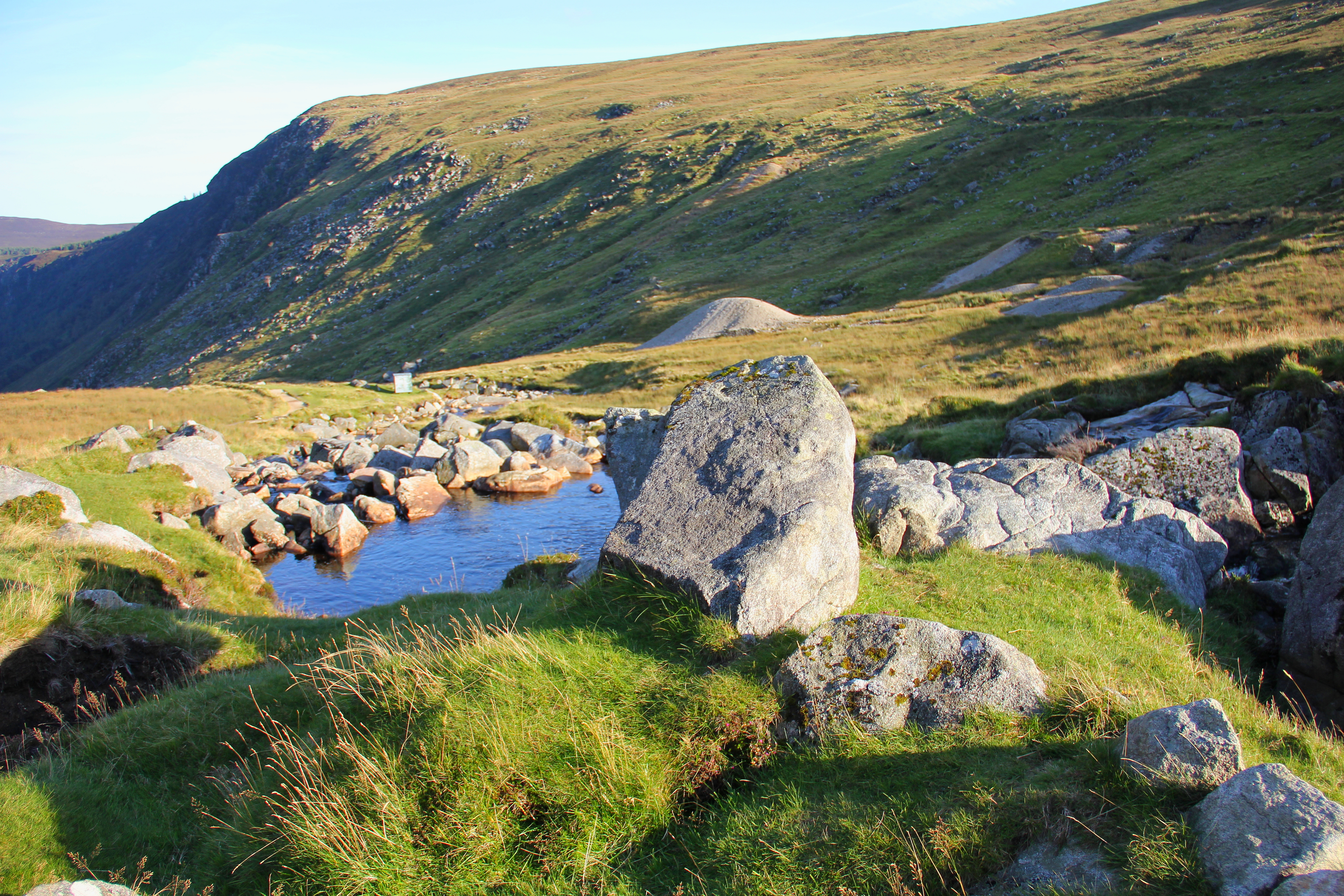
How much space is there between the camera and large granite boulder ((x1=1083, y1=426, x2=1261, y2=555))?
39.6 ft

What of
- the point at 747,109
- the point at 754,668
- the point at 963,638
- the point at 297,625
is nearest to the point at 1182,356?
the point at 963,638

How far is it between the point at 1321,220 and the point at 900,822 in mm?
50694

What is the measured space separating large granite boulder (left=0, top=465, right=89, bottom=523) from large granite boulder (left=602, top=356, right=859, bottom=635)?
16.4 metres

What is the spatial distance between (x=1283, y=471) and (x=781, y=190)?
102 meters

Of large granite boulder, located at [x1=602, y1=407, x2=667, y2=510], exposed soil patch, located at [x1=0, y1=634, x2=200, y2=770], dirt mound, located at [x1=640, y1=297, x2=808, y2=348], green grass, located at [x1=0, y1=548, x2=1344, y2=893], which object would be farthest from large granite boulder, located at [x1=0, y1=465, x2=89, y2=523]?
dirt mound, located at [x1=640, y1=297, x2=808, y2=348]

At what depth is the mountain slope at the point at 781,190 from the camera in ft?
231

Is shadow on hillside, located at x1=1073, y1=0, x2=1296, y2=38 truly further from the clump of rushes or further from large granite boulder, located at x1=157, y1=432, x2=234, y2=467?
the clump of rushes

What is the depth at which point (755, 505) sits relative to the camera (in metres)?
8.38

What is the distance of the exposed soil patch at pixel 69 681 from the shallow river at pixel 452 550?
23.8 feet

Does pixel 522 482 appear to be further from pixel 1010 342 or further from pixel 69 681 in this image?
pixel 1010 342

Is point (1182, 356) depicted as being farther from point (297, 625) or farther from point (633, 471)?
point (297, 625)

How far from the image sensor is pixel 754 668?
6.92 metres

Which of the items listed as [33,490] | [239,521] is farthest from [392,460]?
[33,490]

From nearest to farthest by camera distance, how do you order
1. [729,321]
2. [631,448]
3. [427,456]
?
[631,448] < [427,456] < [729,321]
